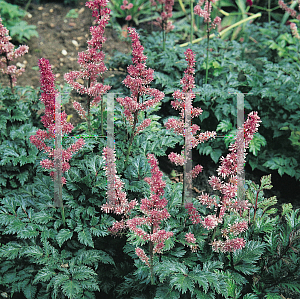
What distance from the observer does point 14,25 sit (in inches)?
238

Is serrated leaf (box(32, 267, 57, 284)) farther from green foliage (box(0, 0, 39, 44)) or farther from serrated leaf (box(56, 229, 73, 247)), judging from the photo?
green foliage (box(0, 0, 39, 44))

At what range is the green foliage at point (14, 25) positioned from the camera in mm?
5887

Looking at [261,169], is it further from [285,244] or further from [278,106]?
[285,244]

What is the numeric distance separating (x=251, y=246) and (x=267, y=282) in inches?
11.9

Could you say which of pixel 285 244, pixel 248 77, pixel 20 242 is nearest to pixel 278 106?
pixel 248 77

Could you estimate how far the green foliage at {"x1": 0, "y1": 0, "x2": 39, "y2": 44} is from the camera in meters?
5.89

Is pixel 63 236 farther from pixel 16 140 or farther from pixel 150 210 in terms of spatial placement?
pixel 16 140

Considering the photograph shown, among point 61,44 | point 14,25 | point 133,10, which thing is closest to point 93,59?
point 61,44

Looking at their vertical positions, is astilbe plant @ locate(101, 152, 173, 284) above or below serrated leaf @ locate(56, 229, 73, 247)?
above

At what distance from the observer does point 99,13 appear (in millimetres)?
3084

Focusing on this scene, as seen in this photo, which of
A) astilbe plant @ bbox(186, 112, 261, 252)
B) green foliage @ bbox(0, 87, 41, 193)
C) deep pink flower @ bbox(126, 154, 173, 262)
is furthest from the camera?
green foliage @ bbox(0, 87, 41, 193)

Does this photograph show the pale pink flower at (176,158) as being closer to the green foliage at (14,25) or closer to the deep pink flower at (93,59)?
the deep pink flower at (93,59)

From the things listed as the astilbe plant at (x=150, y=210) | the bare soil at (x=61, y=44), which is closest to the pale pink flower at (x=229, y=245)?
the astilbe plant at (x=150, y=210)

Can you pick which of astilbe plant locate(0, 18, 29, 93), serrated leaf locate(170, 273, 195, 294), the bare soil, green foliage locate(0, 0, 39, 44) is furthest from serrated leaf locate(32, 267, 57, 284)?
green foliage locate(0, 0, 39, 44)
